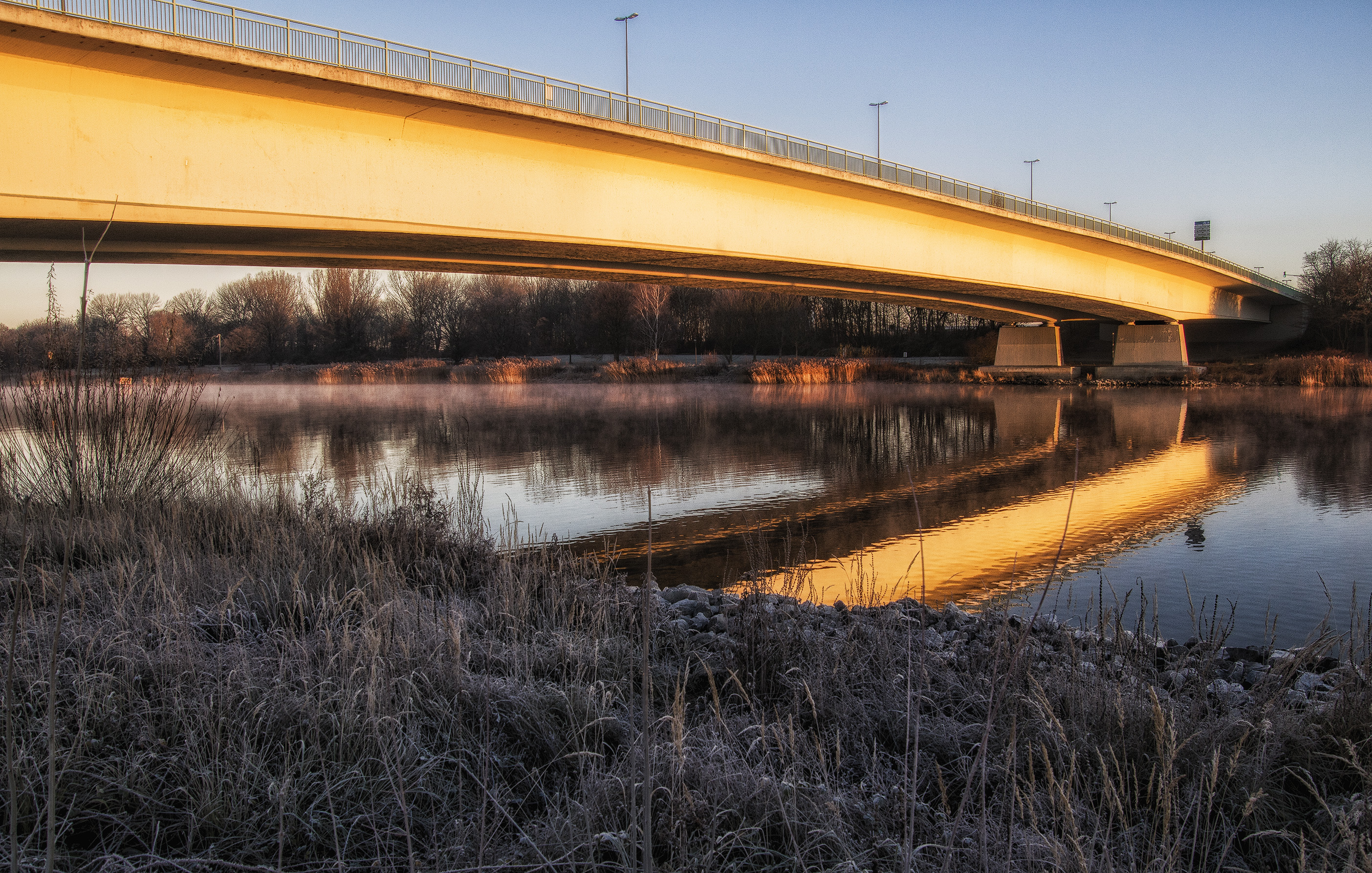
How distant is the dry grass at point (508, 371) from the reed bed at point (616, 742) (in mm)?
55824

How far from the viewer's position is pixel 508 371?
205 ft

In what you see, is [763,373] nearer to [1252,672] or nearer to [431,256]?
[431,256]

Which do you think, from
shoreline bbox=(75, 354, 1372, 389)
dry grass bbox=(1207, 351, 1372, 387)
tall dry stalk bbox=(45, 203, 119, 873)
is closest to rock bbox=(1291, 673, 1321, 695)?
tall dry stalk bbox=(45, 203, 119, 873)

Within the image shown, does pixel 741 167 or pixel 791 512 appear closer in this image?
pixel 791 512

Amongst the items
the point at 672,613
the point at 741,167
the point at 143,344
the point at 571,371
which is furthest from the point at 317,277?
the point at 672,613

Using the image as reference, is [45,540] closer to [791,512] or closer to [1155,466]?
[791,512]

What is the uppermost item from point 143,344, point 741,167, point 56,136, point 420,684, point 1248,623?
point 741,167

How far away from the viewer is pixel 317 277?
9731cm

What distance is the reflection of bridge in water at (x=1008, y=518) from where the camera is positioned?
9109mm

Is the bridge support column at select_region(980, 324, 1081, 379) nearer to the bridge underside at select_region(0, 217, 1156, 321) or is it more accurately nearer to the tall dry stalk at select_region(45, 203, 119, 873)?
the bridge underside at select_region(0, 217, 1156, 321)

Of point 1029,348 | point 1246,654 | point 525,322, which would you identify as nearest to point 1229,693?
point 1246,654

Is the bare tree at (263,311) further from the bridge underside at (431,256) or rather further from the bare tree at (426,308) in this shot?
the bridge underside at (431,256)

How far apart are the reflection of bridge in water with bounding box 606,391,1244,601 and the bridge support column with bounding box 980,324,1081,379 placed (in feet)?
99.3

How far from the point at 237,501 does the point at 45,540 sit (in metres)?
2.16
